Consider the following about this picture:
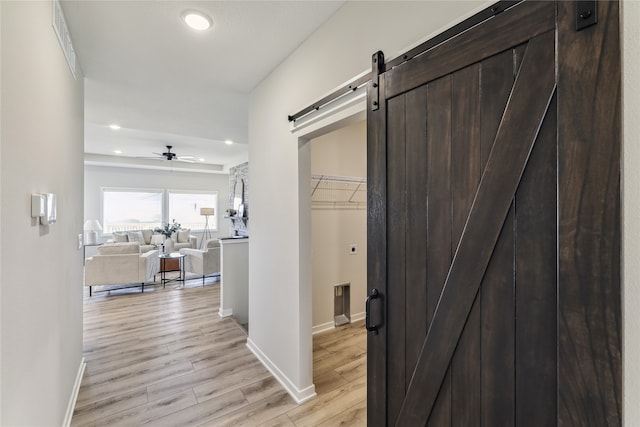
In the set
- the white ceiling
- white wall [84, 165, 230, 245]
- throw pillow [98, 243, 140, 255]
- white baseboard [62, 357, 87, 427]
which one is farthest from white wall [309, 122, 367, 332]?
white wall [84, 165, 230, 245]

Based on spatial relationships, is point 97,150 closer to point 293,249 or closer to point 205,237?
point 205,237

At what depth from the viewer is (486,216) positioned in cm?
A: 95

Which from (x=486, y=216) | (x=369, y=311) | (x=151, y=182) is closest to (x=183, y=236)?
(x=151, y=182)

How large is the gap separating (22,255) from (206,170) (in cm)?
794

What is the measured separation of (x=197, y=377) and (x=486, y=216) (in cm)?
266

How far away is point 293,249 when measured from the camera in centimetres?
228

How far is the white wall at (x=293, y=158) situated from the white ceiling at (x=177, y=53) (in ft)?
0.63

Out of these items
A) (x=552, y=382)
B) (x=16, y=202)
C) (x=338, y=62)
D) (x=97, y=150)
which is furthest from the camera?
(x=97, y=150)

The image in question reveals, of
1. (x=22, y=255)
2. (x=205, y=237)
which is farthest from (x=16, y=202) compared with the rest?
(x=205, y=237)

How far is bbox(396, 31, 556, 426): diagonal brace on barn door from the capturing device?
0.83m

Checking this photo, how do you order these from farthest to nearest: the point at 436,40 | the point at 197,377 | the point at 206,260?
the point at 206,260
the point at 197,377
the point at 436,40

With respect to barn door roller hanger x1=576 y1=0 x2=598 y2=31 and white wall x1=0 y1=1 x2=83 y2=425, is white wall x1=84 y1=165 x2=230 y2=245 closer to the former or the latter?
white wall x1=0 y1=1 x2=83 y2=425

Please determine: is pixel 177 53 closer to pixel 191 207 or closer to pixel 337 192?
pixel 337 192

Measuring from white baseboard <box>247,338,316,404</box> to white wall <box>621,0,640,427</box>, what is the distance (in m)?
1.98
